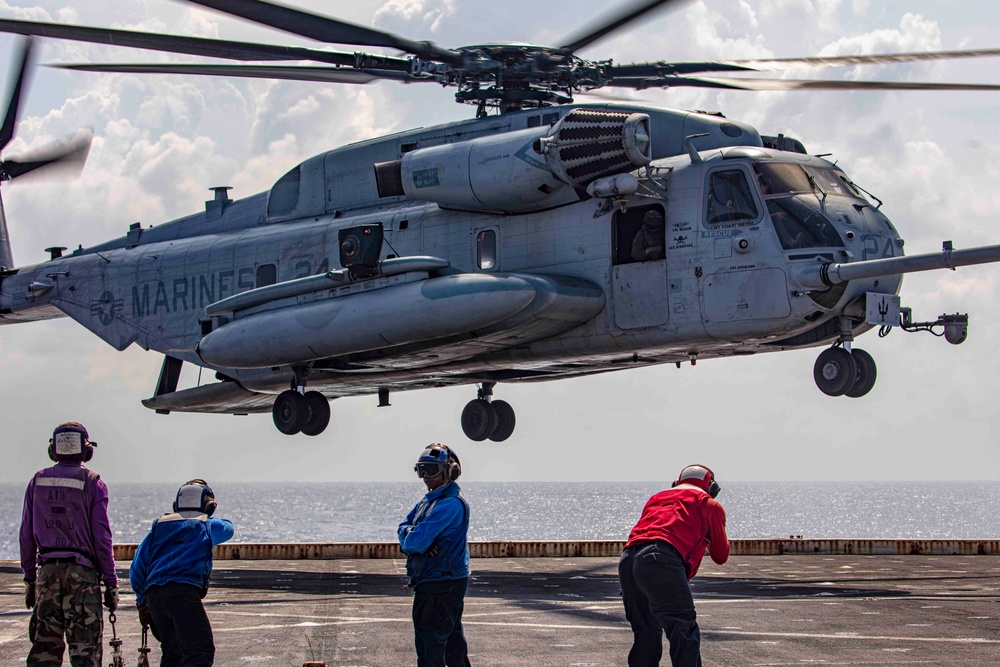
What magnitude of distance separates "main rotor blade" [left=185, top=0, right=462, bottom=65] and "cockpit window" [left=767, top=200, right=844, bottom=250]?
5059 millimetres

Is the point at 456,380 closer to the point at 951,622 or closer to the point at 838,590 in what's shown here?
the point at 838,590

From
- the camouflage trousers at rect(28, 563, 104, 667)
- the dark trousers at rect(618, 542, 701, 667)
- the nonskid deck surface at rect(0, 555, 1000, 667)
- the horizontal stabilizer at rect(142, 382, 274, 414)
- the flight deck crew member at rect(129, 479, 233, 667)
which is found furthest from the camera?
the horizontal stabilizer at rect(142, 382, 274, 414)

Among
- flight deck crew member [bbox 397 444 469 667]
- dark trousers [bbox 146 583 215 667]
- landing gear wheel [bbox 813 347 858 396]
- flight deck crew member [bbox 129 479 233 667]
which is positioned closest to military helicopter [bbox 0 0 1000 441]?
landing gear wheel [bbox 813 347 858 396]

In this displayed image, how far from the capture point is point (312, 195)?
71.0ft

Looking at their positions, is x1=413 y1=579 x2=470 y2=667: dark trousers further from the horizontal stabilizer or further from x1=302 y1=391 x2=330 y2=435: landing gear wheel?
the horizontal stabilizer

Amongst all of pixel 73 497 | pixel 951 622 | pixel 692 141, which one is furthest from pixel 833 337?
pixel 73 497

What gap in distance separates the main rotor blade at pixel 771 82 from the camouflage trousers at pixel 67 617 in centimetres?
1259

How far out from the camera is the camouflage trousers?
9117 mm

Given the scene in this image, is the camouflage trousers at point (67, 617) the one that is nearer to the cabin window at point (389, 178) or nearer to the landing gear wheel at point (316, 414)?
the cabin window at point (389, 178)

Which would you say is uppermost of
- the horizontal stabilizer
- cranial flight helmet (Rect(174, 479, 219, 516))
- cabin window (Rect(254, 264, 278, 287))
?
cabin window (Rect(254, 264, 278, 287))

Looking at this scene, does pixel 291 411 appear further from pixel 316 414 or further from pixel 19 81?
pixel 19 81

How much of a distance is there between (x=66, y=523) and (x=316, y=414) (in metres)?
11.7

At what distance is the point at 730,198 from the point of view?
56.8 ft

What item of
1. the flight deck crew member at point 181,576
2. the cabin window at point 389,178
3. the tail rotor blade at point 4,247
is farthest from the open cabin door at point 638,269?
the tail rotor blade at point 4,247
